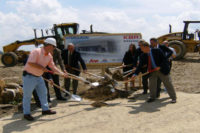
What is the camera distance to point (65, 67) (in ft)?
23.6

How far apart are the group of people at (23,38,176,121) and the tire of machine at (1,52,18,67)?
11190 mm

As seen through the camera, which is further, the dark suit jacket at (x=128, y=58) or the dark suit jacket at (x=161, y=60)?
the dark suit jacket at (x=128, y=58)

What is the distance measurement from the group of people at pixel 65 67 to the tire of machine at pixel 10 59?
11190 mm

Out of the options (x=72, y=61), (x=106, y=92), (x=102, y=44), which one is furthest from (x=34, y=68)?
(x=102, y=44)

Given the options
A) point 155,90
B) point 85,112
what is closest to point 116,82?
point 155,90

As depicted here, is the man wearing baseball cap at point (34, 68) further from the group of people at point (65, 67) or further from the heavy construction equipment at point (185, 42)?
the heavy construction equipment at point (185, 42)

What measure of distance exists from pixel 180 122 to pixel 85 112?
6.85ft

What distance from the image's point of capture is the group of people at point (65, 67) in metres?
4.84

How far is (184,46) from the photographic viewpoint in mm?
16078

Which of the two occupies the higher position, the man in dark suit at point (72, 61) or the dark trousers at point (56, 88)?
the man in dark suit at point (72, 61)

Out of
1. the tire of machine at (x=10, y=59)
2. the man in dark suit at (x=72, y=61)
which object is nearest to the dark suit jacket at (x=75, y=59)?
the man in dark suit at (x=72, y=61)

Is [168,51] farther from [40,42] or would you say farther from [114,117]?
[40,42]

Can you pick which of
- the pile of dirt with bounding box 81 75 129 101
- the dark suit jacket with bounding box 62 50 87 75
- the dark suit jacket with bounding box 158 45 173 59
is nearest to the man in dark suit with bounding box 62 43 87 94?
the dark suit jacket with bounding box 62 50 87 75

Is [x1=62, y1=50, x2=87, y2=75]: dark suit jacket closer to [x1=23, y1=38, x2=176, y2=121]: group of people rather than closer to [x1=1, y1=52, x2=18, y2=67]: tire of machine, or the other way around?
[x1=23, y1=38, x2=176, y2=121]: group of people
